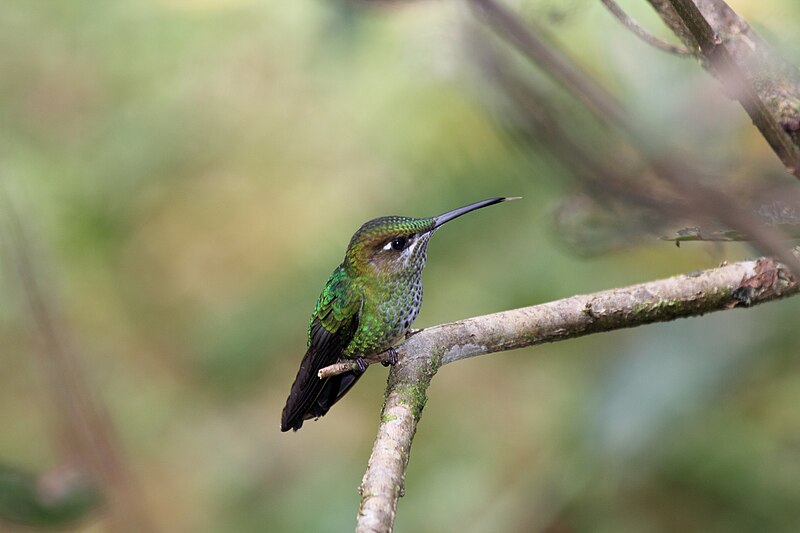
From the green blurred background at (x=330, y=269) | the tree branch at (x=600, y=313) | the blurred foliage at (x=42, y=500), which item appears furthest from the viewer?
the green blurred background at (x=330, y=269)

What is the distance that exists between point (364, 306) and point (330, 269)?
3.62ft

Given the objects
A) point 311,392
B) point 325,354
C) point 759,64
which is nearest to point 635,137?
point 759,64

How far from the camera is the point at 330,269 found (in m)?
3.88

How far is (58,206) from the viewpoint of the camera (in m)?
4.53

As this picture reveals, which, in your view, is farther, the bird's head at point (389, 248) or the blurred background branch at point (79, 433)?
the bird's head at point (389, 248)

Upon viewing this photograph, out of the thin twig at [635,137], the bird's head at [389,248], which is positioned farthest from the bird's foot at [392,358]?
the thin twig at [635,137]

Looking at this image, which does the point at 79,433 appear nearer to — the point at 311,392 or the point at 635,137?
the point at 311,392

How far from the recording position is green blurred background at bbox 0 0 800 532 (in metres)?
3.01

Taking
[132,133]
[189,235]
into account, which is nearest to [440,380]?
[189,235]

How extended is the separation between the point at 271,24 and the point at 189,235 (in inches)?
50.9

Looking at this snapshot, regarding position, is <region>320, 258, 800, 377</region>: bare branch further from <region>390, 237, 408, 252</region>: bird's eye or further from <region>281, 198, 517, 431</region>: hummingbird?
<region>390, 237, 408, 252</region>: bird's eye

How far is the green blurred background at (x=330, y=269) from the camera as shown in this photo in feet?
9.86

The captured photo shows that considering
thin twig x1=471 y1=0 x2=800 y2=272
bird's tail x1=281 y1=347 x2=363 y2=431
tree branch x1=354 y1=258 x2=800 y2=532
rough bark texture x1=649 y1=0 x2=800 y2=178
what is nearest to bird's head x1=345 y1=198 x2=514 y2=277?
bird's tail x1=281 y1=347 x2=363 y2=431

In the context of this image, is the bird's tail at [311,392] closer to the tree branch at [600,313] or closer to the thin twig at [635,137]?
the tree branch at [600,313]
